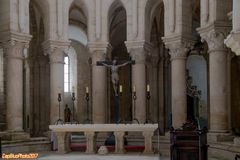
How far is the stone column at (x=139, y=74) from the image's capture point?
75.6 feet

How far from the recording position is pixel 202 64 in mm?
32469

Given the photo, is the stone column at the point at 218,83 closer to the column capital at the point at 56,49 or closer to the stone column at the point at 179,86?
the stone column at the point at 179,86

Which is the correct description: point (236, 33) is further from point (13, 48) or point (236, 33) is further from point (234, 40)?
point (13, 48)

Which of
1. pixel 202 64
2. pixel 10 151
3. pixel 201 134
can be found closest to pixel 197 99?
pixel 202 64

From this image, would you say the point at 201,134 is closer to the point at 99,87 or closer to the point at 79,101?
the point at 99,87

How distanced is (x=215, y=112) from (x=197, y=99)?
43.0ft

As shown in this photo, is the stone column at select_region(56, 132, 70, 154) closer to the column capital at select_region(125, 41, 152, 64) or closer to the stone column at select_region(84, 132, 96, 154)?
the stone column at select_region(84, 132, 96, 154)

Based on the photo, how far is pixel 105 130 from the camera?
18734mm

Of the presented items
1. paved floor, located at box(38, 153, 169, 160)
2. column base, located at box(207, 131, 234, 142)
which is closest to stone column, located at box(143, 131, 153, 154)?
paved floor, located at box(38, 153, 169, 160)

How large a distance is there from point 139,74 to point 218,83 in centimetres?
550

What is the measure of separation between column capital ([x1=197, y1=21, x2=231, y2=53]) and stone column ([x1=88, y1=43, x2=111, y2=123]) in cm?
630

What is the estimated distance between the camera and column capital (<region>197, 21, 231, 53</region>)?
1849cm

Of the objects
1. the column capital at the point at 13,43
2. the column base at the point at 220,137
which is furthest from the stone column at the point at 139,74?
the column base at the point at 220,137

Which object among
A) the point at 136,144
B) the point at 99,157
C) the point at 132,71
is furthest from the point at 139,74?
the point at 99,157
